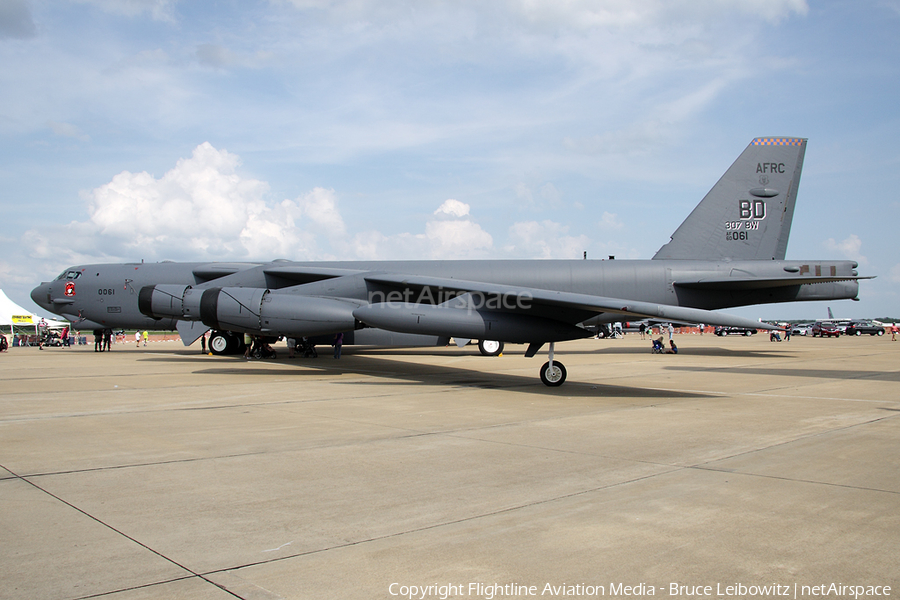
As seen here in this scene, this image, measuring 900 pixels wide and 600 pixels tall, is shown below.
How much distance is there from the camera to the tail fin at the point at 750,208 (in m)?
18.9

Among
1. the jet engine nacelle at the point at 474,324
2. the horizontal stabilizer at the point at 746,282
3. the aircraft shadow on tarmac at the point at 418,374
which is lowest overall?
the aircraft shadow on tarmac at the point at 418,374

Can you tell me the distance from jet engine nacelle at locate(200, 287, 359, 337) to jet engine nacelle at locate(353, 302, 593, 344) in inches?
64.8

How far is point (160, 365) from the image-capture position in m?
16.2

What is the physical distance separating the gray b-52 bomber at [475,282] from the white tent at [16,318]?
125 feet

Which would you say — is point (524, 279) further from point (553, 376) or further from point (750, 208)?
point (750, 208)

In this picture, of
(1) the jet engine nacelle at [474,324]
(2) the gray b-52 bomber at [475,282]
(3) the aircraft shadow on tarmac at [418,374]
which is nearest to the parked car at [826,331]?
(2) the gray b-52 bomber at [475,282]

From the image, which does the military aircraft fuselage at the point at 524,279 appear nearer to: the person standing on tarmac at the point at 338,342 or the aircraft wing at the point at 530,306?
the person standing on tarmac at the point at 338,342

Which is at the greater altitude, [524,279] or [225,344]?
[524,279]

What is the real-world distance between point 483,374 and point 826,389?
23.1 ft

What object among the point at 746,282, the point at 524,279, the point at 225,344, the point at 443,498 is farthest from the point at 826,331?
the point at 443,498

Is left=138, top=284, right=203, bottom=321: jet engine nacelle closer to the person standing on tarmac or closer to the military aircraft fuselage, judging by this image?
the military aircraft fuselage

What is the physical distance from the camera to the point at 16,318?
51250 millimetres

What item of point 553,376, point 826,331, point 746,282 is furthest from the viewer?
point 826,331

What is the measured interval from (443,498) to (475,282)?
28.6 feet
